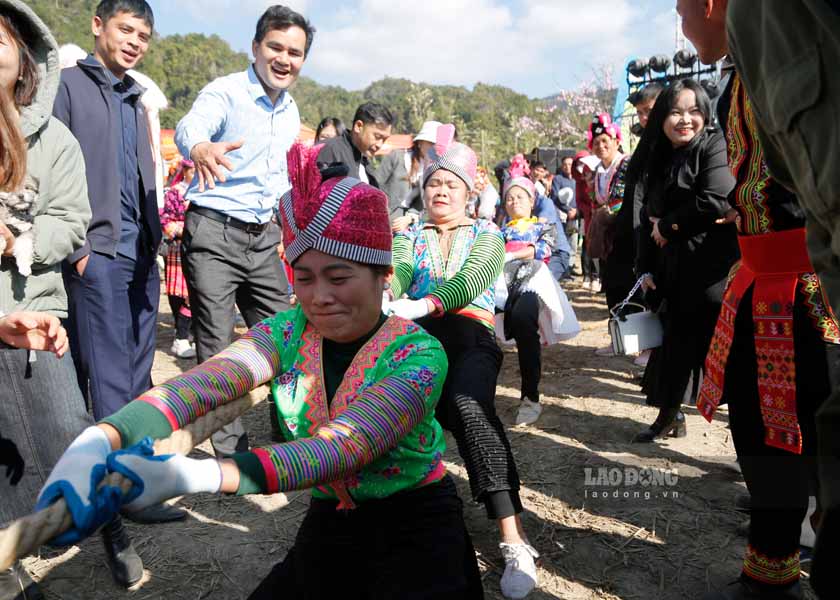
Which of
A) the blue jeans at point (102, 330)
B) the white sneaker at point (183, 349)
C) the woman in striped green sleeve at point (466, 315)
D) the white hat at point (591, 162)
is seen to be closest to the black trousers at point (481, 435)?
the woman in striped green sleeve at point (466, 315)

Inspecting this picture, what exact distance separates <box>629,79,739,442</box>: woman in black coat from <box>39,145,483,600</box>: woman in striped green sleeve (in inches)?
80.2

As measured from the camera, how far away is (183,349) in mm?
6070

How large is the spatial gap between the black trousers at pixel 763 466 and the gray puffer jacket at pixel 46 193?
243 centimetres

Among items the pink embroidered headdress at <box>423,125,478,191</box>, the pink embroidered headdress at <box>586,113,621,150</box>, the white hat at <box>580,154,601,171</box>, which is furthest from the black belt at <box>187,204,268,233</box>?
the white hat at <box>580,154,601,171</box>

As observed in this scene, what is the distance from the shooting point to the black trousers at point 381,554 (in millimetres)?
1635

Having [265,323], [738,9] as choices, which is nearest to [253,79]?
[265,323]

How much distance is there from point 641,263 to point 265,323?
271 cm

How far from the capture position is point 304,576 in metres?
1.69

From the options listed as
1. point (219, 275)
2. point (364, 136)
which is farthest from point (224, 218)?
point (364, 136)

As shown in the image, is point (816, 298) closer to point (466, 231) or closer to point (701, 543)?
point (701, 543)

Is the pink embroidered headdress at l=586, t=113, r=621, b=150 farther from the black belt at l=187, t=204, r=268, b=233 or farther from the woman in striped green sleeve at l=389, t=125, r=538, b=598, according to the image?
the black belt at l=187, t=204, r=268, b=233

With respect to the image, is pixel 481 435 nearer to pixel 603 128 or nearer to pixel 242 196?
pixel 242 196

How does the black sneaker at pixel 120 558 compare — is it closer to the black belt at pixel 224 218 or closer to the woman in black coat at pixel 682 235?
the black belt at pixel 224 218

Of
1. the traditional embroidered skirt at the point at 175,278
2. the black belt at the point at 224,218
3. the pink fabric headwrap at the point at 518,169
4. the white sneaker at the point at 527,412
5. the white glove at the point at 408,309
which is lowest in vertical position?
the white sneaker at the point at 527,412
